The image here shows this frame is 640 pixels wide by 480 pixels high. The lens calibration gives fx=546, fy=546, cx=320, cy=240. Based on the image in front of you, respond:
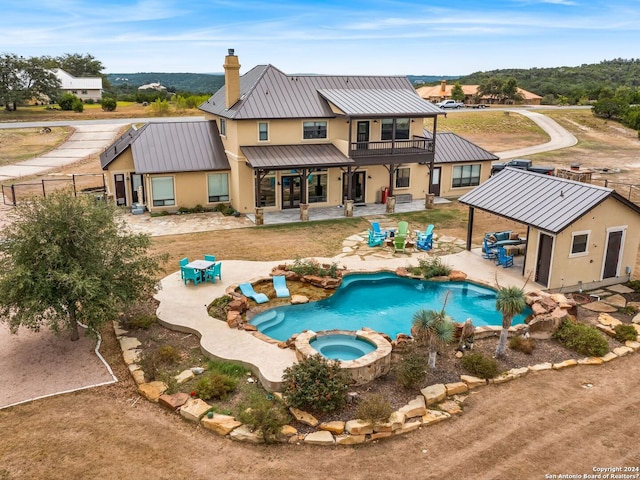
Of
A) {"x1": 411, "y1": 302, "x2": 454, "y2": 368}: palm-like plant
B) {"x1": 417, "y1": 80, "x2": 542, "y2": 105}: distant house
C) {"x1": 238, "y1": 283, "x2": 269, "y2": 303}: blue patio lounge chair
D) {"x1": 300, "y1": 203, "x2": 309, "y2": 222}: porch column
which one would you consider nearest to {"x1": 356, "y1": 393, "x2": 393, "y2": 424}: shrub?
{"x1": 411, "y1": 302, "x2": 454, "y2": 368}: palm-like plant

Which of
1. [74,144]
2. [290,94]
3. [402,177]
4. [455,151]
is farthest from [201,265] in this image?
[74,144]

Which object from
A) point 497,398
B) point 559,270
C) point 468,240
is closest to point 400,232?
point 468,240

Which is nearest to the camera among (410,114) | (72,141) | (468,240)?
(468,240)

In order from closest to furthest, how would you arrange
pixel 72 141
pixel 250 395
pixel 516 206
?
pixel 250 395
pixel 516 206
pixel 72 141

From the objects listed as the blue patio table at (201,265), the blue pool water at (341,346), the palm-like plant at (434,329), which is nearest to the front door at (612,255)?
the palm-like plant at (434,329)

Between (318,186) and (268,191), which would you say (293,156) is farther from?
(318,186)

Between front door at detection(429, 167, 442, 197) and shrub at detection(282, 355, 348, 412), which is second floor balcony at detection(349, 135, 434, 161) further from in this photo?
shrub at detection(282, 355, 348, 412)

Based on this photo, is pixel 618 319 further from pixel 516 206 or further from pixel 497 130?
pixel 497 130
